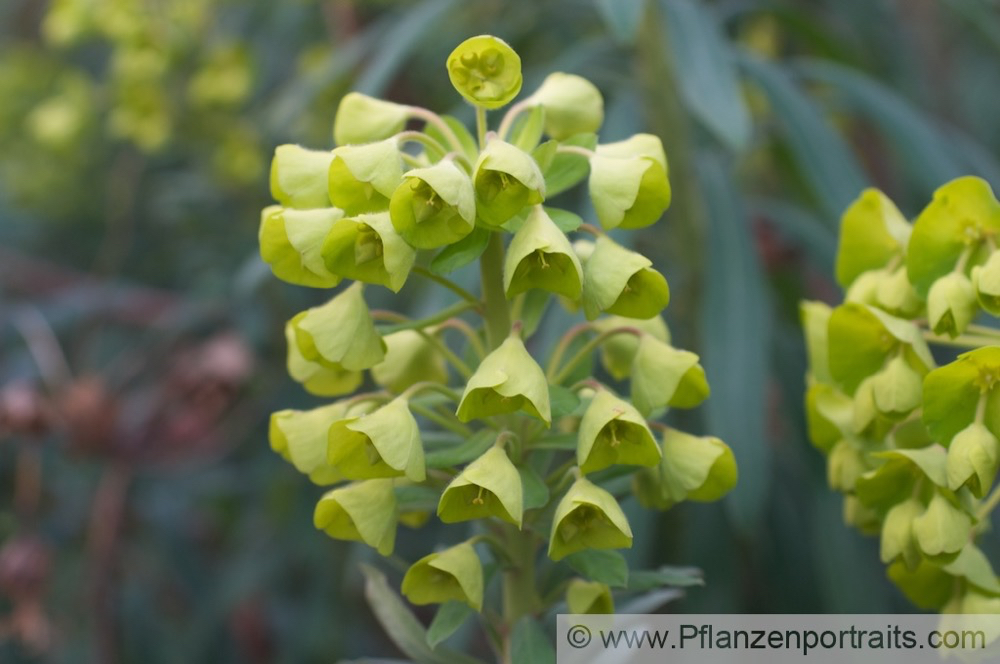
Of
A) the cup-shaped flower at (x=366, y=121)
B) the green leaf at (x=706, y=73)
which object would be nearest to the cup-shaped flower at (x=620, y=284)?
the cup-shaped flower at (x=366, y=121)

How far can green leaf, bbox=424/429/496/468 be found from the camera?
789 mm

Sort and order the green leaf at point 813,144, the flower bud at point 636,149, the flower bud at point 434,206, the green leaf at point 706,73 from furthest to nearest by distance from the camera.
A: the green leaf at point 813,144 < the green leaf at point 706,73 < the flower bud at point 636,149 < the flower bud at point 434,206

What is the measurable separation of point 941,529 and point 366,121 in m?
0.54

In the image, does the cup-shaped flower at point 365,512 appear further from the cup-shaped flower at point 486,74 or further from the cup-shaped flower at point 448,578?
the cup-shaped flower at point 486,74

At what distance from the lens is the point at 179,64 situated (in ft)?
7.07

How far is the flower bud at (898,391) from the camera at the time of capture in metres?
0.80

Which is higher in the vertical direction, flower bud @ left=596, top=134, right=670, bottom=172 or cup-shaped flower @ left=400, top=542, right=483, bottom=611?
flower bud @ left=596, top=134, right=670, bottom=172

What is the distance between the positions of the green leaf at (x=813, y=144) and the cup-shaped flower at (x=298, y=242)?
0.90 m

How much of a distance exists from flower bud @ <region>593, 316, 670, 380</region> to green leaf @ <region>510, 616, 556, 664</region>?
0.22 m

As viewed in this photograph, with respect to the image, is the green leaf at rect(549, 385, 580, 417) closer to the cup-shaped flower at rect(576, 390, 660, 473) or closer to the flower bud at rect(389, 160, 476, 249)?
the cup-shaped flower at rect(576, 390, 660, 473)

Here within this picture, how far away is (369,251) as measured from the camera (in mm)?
741

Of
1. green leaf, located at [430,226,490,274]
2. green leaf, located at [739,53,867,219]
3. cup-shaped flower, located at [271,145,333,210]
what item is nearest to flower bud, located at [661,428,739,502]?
green leaf, located at [430,226,490,274]

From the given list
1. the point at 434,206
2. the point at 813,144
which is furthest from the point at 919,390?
the point at 813,144

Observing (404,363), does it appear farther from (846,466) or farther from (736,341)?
(736,341)
